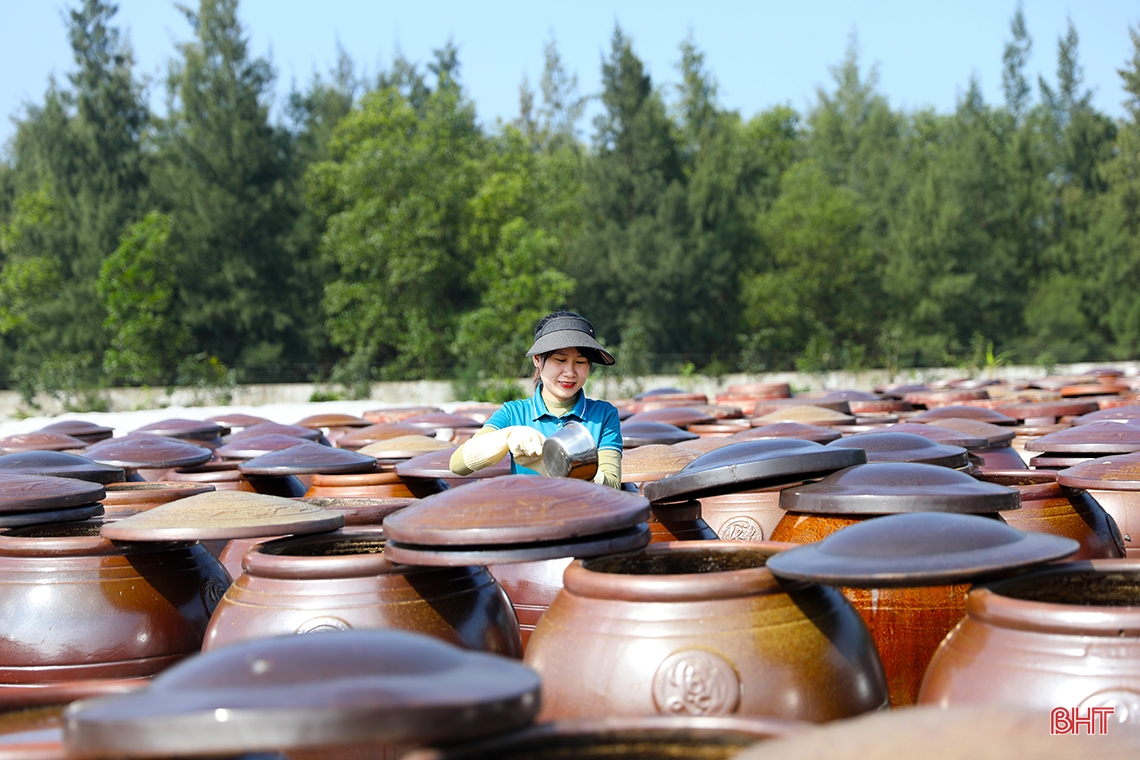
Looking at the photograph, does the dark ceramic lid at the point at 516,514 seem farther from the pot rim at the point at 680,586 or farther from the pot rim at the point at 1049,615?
the pot rim at the point at 1049,615

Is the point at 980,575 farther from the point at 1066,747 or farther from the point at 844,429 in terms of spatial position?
the point at 844,429

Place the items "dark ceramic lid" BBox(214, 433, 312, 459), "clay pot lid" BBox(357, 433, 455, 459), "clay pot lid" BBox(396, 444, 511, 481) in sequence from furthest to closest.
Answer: "dark ceramic lid" BBox(214, 433, 312, 459) → "clay pot lid" BBox(357, 433, 455, 459) → "clay pot lid" BBox(396, 444, 511, 481)

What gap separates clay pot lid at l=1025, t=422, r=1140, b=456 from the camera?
18.4ft

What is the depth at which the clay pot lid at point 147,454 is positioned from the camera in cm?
658

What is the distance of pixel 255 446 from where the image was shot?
7012 millimetres

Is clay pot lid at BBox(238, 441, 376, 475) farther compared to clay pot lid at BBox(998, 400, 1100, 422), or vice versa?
clay pot lid at BBox(998, 400, 1100, 422)

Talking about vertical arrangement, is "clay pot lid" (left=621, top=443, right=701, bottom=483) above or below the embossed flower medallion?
above

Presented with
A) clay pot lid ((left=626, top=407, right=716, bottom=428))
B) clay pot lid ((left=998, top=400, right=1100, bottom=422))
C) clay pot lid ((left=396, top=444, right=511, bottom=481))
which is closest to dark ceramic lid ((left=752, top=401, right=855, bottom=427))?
clay pot lid ((left=626, top=407, right=716, bottom=428))

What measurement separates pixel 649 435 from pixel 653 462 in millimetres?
1672

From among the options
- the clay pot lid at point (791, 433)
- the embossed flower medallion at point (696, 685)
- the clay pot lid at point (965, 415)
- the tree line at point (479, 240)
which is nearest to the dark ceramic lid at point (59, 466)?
the clay pot lid at point (791, 433)

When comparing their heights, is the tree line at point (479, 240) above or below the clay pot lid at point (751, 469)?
above

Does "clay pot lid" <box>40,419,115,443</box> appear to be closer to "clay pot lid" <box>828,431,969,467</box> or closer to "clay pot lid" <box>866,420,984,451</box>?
"clay pot lid" <box>866,420,984,451</box>

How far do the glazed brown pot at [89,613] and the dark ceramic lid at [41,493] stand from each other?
39 centimetres

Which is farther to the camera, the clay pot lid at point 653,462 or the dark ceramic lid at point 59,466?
the dark ceramic lid at point 59,466
